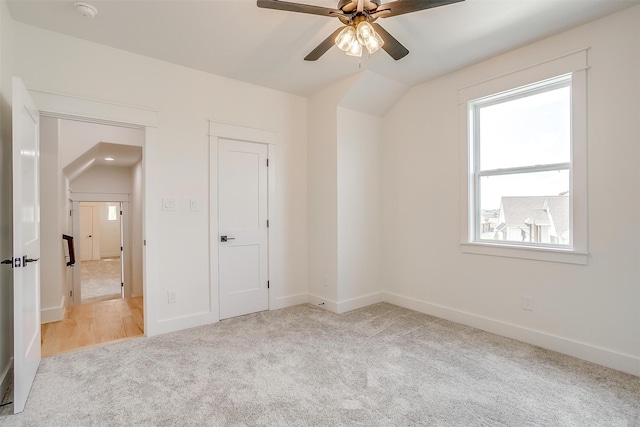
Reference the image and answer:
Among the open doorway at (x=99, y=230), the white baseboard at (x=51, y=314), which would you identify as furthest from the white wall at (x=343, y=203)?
the white baseboard at (x=51, y=314)

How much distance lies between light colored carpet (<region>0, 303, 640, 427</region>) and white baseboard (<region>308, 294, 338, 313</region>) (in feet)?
2.00

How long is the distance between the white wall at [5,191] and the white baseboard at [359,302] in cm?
289

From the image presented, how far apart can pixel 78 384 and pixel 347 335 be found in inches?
84.8

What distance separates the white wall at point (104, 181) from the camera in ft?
21.7

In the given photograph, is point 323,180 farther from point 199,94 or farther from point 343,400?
point 343,400

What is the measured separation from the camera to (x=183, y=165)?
130 inches

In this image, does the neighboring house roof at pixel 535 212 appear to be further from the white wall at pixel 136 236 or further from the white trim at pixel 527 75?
the white wall at pixel 136 236

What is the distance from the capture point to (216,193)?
3.50 meters

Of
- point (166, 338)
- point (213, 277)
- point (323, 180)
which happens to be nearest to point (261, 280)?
point (213, 277)

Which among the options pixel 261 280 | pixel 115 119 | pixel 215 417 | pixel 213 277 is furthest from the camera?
pixel 261 280

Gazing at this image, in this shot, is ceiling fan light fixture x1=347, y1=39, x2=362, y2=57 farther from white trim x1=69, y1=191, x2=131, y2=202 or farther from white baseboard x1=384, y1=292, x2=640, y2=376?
white trim x1=69, y1=191, x2=131, y2=202

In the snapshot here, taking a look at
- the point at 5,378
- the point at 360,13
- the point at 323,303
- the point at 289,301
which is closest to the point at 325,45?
the point at 360,13

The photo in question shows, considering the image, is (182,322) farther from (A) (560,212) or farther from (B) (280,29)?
(A) (560,212)

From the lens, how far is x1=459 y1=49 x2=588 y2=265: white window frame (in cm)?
256
